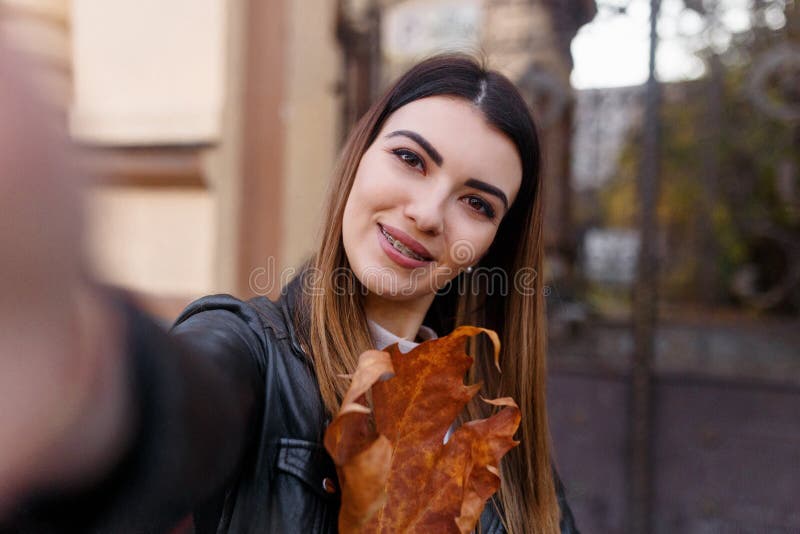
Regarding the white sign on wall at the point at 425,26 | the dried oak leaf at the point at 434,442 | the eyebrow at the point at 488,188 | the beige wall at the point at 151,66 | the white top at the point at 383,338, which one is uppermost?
the white sign on wall at the point at 425,26

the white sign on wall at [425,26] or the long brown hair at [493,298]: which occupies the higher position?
the white sign on wall at [425,26]

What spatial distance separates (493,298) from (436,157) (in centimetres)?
36

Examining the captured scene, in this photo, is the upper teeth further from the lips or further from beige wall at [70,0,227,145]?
beige wall at [70,0,227,145]

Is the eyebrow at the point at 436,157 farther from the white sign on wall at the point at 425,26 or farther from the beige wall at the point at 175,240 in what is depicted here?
the white sign on wall at the point at 425,26

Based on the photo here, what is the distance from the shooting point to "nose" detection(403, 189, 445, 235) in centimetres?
97

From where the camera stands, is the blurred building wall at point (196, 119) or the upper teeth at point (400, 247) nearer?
the upper teeth at point (400, 247)

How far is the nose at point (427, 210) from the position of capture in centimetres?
97

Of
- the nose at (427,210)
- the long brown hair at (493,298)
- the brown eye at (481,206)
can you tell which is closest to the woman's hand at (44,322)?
the long brown hair at (493,298)

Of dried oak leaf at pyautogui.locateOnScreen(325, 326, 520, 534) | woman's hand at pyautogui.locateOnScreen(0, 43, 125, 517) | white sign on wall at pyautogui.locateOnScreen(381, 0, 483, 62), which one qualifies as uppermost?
white sign on wall at pyautogui.locateOnScreen(381, 0, 483, 62)

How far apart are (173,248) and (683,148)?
2.76m

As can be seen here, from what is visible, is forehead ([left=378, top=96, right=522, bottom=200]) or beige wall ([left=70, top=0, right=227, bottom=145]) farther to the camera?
beige wall ([left=70, top=0, right=227, bottom=145])

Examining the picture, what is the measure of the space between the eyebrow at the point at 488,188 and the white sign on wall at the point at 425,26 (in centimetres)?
192

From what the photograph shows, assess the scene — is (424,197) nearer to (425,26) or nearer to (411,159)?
(411,159)

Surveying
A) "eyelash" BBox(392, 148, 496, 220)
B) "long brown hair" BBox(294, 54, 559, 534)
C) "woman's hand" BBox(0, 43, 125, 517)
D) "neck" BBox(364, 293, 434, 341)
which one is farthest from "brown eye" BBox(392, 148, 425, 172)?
"woman's hand" BBox(0, 43, 125, 517)
